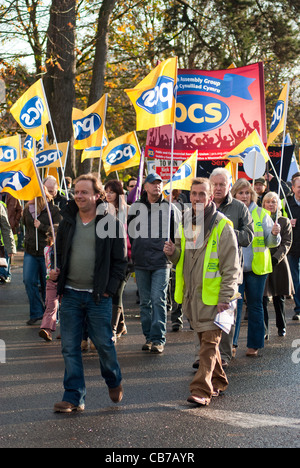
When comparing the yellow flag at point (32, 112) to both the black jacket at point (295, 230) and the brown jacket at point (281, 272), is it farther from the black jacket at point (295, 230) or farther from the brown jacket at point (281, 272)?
the black jacket at point (295, 230)

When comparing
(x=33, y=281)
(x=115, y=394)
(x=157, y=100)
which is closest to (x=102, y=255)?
(x=115, y=394)

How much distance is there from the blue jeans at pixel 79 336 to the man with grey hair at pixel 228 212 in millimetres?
1636

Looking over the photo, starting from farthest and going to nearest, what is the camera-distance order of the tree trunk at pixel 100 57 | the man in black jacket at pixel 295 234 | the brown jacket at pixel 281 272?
the tree trunk at pixel 100 57 → the man in black jacket at pixel 295 234 → the brown jacket at pixel 281 272

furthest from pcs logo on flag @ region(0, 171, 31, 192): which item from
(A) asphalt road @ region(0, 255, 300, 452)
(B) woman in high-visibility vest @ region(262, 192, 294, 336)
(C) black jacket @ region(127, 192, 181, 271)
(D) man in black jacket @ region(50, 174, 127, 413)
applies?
(D) man in black jacket @ region(50, 174, 127, 413)

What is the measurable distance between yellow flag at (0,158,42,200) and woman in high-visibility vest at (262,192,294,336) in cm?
277

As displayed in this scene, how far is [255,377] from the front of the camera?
7102 millimetres

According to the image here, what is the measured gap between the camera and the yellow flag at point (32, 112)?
9594 mm

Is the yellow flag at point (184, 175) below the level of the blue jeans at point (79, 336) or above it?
above

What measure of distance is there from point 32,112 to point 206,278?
171 inches

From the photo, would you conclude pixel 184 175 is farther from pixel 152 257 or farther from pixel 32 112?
pixel 32 112

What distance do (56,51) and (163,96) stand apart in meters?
9.41

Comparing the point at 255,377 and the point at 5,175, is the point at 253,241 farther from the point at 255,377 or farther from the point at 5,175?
the point at 5,175

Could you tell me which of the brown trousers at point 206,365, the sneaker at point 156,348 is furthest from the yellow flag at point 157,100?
the brown trousers at point 206,365

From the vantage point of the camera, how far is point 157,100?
26.0ft
